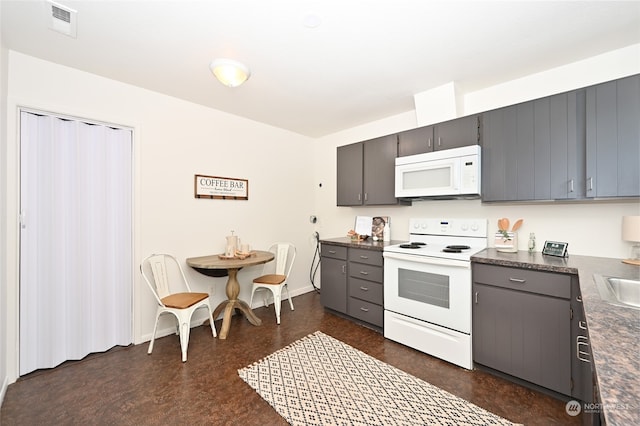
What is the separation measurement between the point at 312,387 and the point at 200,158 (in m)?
2.62

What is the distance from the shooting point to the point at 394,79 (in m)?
2.58

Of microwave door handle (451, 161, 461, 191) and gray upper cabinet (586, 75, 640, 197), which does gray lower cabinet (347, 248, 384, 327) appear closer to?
microwave door handle (451, 161, 461, 191)

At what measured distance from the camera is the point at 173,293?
116 inches

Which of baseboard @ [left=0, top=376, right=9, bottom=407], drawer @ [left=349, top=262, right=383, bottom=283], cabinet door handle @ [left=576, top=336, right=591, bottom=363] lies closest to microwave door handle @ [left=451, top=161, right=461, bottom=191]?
drawer @ [left=349, top=262, right=383, bottom=283]

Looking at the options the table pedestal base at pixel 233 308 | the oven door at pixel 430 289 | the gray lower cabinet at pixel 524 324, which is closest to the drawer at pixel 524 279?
the gray lower cabinet at pixel 524 324

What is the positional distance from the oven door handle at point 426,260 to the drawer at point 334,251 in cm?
58

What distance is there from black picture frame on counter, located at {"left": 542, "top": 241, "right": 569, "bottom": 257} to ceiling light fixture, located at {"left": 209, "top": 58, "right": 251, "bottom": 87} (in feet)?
9.53

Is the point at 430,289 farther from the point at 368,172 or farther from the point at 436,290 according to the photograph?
the point at 368,172

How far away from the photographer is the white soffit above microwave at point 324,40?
1683mm

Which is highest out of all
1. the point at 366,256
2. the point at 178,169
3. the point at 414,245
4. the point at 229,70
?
the point at 229,70

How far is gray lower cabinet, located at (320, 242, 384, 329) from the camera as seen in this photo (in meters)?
2.94

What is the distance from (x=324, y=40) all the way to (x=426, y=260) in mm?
1984

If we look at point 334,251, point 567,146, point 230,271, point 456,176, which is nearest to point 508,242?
point 456,176

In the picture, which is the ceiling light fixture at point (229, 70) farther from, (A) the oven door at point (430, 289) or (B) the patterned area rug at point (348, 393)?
(B) the patterned area rug at point (348, 393)
